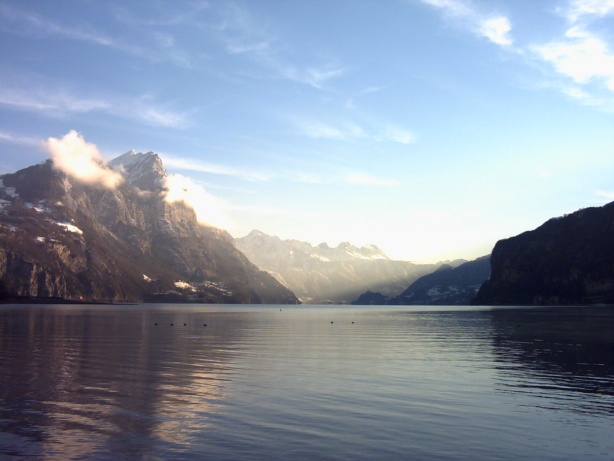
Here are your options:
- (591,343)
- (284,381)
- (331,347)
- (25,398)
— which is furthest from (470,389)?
(591,343)

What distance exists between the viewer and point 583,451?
2675 centimetres

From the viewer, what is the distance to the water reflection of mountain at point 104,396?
2809 cm

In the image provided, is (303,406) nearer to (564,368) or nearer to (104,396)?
(104,396)

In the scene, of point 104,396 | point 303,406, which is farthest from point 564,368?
point 104,396

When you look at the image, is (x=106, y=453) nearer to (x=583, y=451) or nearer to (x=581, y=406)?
(x=583, y=451)

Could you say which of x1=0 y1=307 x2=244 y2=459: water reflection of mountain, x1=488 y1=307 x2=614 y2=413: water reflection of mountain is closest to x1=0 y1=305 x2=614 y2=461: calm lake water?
x1=0 y1=307 x2=244 y2=459: water reflection of mountain

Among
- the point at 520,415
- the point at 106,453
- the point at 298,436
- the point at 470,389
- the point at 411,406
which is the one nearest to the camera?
the point at 106,453

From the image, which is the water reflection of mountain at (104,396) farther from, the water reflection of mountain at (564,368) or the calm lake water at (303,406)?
the water reflection of mountain at (564,368)

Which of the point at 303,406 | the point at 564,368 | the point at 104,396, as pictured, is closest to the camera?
the point at 303,406

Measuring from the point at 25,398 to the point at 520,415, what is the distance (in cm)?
3352

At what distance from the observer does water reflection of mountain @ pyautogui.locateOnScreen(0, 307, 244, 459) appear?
28.1 metres

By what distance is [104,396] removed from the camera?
3947cm

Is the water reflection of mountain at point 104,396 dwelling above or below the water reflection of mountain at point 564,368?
above

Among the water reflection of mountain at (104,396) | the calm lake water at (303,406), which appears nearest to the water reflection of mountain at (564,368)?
the calm lake water at (303,406)
